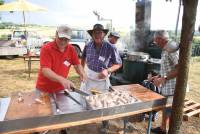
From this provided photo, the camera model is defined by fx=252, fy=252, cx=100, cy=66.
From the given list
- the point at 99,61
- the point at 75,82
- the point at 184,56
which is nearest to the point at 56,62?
the point at 99,61

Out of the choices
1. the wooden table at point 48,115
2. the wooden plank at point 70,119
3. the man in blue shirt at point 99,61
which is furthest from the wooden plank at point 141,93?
the man in blue shirt at point 99,61

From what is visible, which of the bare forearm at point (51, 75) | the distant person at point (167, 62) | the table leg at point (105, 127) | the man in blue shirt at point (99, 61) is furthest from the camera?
the table leg at point (105, 127)

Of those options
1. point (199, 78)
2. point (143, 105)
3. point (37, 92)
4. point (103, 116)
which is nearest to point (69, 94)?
point (37, 92)

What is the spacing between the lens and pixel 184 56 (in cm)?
315

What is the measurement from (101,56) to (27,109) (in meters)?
1.69

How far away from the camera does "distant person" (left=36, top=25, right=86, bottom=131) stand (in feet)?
9.66

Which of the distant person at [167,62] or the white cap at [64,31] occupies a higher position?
the white cap at [64,31]

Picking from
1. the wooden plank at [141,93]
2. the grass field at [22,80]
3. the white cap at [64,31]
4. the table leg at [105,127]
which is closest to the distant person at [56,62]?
the white cap at [64,31]

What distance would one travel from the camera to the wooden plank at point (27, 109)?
95.5 inches

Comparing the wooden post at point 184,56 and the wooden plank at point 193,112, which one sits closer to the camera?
the wooden post at point 184,56

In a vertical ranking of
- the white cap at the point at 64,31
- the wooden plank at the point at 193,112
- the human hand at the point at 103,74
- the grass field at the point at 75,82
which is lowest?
the grass field at the point at 75,82

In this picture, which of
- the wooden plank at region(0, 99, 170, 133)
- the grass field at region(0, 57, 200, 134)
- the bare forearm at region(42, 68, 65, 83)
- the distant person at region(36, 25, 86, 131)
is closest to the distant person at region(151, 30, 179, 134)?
the wooden plank at region(0, 99, 170, 133)

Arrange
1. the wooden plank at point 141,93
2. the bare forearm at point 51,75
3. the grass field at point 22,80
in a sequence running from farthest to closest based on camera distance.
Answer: the grass field at point 22,80, the wooden plank at point 141,93, the bare forearm at point 51,75

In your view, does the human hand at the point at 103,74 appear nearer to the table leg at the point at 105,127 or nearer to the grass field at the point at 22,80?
the table leg at the point at 105,127
